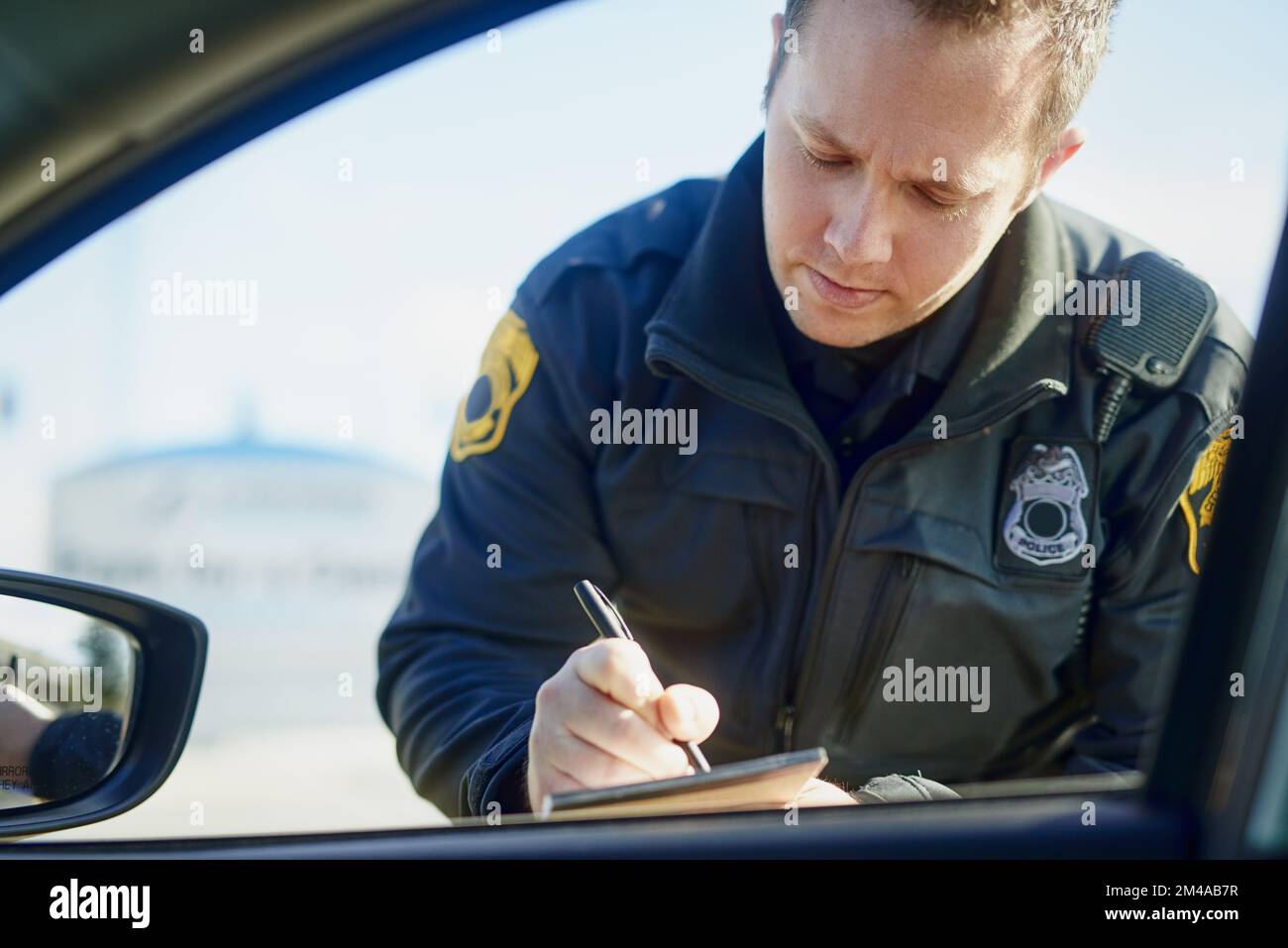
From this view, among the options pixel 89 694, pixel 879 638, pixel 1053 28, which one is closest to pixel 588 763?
pixel 89 694

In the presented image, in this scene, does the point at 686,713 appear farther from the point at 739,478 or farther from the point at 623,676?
the point at 739,478

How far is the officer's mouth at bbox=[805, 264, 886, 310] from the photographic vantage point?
5.54ft

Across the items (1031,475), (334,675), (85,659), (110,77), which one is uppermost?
(110,77)

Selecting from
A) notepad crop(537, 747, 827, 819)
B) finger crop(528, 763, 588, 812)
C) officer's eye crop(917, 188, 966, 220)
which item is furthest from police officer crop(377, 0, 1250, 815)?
notepad crop(537, 747, 827, 819)

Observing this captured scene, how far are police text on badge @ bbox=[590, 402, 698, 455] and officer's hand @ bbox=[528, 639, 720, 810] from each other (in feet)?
2.38

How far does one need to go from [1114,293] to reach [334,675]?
3.45 m

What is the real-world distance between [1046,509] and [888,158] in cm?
53

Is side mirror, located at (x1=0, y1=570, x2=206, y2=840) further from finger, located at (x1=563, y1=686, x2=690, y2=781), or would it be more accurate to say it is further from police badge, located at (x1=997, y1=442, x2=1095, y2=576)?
police badge, located at (x1=997, y1=442, x2=1095, y2=576)

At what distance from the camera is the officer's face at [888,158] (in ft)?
5.02

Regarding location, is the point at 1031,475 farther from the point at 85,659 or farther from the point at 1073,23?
the point at 85,659

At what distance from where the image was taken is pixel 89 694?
4.53 ft
